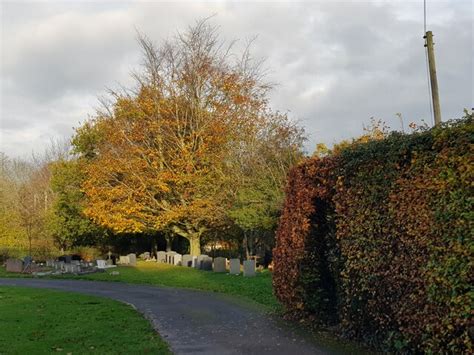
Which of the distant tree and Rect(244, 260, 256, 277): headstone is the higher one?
the distant tree

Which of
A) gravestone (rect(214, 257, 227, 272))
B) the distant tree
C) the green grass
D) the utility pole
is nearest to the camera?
the green grass

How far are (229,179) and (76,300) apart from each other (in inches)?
539

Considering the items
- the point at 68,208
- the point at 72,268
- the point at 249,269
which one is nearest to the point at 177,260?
the point at 72,268

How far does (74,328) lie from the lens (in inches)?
468

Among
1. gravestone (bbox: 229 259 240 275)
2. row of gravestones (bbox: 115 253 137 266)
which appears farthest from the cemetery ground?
row of gravestones (bbox: 115 253 137 266)

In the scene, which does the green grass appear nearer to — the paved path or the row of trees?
the paved path

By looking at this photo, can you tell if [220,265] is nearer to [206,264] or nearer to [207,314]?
[206,264]

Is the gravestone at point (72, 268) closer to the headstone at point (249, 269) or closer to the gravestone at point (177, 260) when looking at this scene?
the gravestone at point (177, 260)

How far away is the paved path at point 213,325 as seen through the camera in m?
9.20

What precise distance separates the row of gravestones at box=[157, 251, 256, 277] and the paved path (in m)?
4.31

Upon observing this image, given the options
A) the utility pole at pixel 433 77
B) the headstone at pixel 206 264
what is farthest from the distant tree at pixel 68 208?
the utility pole at pixel 433 77

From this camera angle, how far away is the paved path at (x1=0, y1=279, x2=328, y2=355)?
30.2 feet

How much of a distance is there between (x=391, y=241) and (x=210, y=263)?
20.4 m

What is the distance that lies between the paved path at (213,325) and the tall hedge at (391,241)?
94cm
